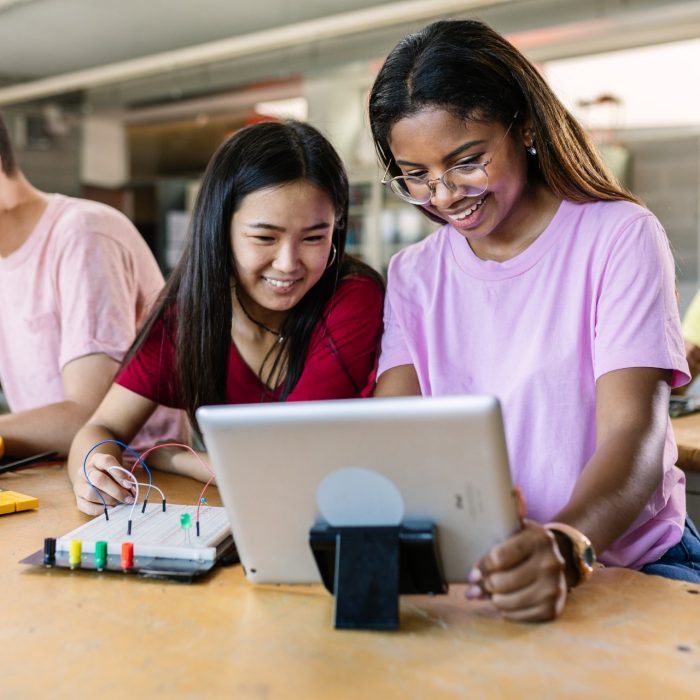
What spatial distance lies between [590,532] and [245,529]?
401 millimetres

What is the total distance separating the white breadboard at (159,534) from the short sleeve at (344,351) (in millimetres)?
371

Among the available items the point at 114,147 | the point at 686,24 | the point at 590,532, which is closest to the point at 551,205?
the point at 590,532

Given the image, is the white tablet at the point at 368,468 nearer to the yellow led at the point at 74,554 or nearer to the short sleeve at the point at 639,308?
the yellow led at the point at 74,554

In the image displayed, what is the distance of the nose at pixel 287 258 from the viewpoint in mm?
1563

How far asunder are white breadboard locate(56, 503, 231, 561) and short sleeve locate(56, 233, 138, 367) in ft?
2.32

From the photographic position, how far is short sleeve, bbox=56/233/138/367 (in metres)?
2.00

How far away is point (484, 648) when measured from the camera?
0.90 metres

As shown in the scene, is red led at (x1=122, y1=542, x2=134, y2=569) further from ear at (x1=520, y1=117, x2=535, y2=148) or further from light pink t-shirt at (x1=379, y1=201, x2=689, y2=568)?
ear at (x1=520, y1=117, x2=535, y2=148)

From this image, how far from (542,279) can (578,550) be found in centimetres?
50

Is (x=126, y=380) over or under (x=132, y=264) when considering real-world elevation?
under

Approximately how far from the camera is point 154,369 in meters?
1.75

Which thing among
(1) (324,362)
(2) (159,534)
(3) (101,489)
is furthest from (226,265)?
(2) (159,534)

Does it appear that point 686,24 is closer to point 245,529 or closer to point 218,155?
point 218,155

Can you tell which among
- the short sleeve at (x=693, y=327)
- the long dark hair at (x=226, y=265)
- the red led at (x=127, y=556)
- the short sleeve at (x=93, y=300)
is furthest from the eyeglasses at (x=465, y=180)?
the short sleeve at (x=693, y=327)
